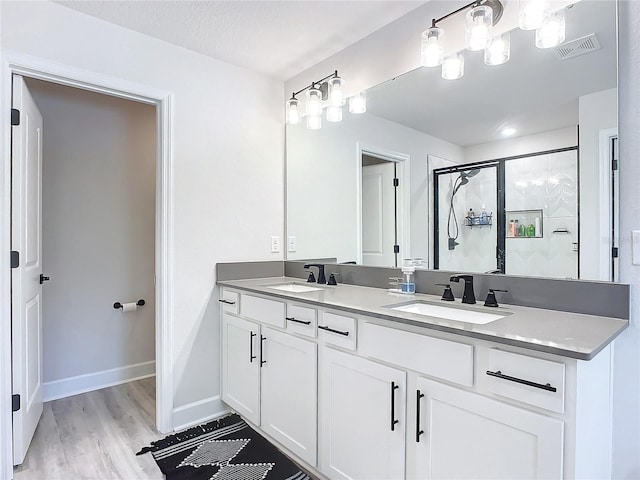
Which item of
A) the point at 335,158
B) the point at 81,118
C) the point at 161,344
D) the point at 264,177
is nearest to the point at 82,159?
the point at 81,118

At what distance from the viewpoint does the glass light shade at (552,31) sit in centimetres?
148

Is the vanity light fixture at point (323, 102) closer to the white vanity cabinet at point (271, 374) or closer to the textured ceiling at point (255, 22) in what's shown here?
the textured ceiling at point (255, 22)

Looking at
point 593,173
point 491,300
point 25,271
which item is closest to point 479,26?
point 593,173

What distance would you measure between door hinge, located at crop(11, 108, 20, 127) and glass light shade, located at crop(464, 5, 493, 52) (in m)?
2.21

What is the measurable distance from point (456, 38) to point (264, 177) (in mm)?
1490

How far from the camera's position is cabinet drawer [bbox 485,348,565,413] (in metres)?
0.98

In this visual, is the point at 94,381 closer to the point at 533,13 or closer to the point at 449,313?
the point at 449,313

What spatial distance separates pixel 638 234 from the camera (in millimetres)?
1297

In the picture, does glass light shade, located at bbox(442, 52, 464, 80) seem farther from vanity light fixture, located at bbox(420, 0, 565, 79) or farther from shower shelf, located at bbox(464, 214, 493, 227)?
shower shelf, located at bbox(464, 214, 493, 227)

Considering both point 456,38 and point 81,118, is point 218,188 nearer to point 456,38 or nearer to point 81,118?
point 81,118

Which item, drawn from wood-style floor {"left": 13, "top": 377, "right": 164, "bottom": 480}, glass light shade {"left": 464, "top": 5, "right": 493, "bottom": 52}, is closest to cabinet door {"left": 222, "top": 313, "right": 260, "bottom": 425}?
wood-style floor {"left": 13, "top": 377, "right": 164, "bottom": 480}

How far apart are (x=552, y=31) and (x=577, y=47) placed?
117 mm

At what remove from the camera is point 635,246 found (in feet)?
4.28

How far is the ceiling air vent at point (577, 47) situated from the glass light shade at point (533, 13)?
13 centimetres
